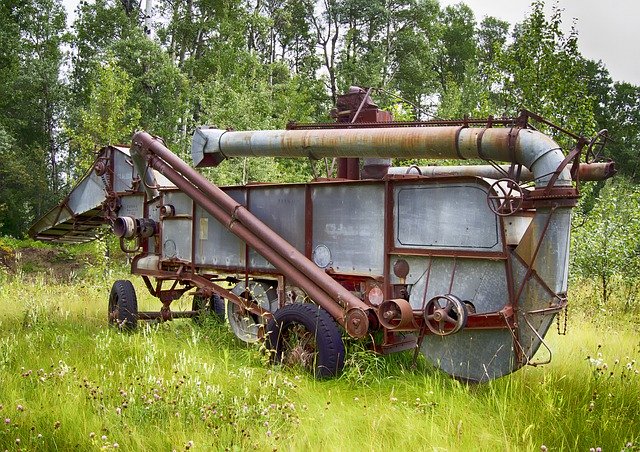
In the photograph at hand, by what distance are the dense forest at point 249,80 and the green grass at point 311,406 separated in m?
5.72

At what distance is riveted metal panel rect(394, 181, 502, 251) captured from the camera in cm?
551

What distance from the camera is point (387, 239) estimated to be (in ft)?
19.9

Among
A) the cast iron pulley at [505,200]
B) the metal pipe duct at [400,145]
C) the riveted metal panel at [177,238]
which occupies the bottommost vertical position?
the riveted metal panel at [177,238]

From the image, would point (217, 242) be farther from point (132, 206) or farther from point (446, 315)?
point (446, 315)

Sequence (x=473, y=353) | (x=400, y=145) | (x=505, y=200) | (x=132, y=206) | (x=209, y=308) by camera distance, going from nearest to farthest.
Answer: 1. (x=505, y=200)
2. (x=473, y=353)
3. (x=400, y=145)
4. (x=132, y=206)
5. (x=209, y=308)

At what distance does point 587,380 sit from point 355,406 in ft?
6.77

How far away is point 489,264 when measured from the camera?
552 centimetres

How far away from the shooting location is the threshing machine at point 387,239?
5316mm

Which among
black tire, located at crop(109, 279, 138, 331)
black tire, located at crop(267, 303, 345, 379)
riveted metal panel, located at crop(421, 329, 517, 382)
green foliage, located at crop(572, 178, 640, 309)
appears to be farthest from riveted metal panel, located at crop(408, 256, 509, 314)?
green foliage, located at crop(572, 178, 640, 309)

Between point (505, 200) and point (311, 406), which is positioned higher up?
point (505, 200)

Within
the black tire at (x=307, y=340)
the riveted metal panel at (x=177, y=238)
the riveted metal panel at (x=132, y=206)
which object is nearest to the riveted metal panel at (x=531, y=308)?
the black tire at (x=307, y=340)

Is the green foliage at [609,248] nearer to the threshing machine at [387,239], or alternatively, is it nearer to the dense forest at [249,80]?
the dense forest at [249,80]

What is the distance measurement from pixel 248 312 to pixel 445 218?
294 cm

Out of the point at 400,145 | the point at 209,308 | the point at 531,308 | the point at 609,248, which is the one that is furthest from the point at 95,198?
the point at 609,248
